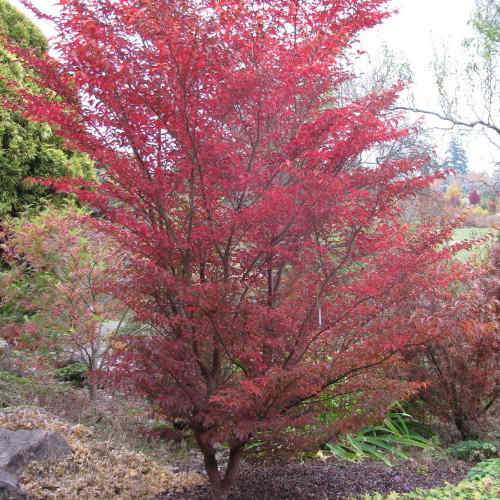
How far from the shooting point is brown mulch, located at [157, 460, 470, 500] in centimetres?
432

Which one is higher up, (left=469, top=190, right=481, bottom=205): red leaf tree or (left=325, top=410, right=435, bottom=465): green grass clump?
(left=469, top=190, right=481, bottom=205): red leaf tree

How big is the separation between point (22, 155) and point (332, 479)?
6.48 metres

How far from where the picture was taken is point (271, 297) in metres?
3.73

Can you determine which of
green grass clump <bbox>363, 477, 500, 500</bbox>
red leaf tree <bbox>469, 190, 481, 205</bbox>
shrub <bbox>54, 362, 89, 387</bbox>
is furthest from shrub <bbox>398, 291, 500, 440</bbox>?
red leaf tree <bbox>469, 190, 481, 205</bbox>

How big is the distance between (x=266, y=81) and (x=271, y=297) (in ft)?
4.66

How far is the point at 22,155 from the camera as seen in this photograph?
8.35m

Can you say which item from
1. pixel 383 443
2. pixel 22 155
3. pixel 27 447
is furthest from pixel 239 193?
pixel 22 155

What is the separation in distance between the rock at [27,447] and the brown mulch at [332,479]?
1035 mm

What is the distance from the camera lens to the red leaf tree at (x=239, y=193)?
10.4 feet

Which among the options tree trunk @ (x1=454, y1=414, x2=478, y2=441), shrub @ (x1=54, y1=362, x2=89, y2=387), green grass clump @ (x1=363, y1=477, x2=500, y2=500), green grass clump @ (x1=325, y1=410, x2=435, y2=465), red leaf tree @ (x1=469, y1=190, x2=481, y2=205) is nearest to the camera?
green grass clump @ (x1=363, y1=477, x2=500, y2=500)

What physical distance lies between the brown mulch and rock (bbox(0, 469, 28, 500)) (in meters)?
1.05

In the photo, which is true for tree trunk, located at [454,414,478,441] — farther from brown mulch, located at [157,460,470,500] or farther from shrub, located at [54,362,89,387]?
shrub, located at [54,362,89,387]

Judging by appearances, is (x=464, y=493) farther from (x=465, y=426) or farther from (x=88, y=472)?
(x=88, y=472)

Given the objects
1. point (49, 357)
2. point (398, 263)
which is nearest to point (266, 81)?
point (398, 263)
